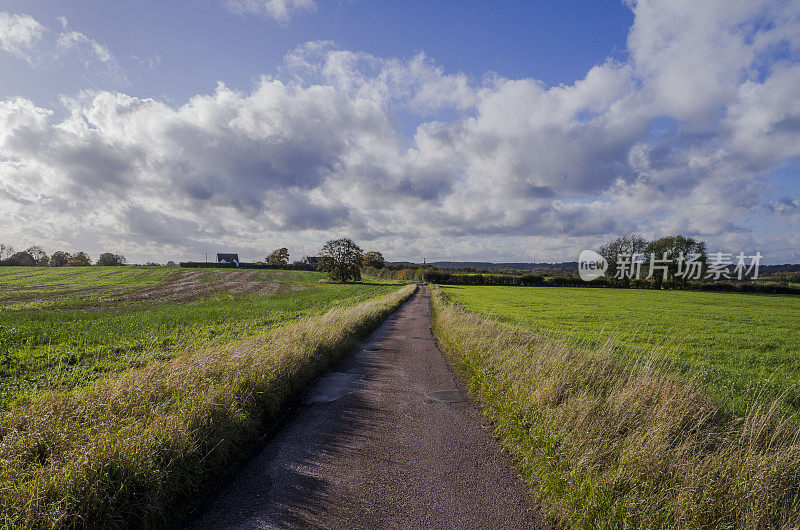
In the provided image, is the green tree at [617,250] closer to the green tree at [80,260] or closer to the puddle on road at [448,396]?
the puddle on road at [448,396]

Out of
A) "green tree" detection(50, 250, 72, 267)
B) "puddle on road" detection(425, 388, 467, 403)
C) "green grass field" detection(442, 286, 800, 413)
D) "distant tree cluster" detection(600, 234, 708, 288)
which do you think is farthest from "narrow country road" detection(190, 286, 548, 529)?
"green tree" detection(50, 250, 72, 267)

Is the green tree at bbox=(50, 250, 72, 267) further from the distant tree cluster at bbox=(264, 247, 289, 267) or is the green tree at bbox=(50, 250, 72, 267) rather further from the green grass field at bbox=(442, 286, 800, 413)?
the green grass field at bbox=(442, 286, 800, 413)

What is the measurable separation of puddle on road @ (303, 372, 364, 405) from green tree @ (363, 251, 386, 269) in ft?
430

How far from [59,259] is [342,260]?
99315mm

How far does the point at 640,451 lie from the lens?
436cm

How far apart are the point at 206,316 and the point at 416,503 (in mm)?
20608

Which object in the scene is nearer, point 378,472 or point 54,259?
point 378,472

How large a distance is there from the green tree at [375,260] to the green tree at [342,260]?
55315 millimetres

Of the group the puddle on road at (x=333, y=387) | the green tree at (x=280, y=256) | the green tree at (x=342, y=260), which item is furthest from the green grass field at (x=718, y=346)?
the green tree at (x=280, y=256)

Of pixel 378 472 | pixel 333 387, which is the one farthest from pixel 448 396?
pixel 378 472

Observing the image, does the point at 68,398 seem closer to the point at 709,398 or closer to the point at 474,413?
the point at 474,413

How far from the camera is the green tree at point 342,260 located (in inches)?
3275

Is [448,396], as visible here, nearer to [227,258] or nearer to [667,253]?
[667,253]

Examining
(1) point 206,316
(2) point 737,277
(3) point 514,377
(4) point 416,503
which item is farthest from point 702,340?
(2) point 737,277
